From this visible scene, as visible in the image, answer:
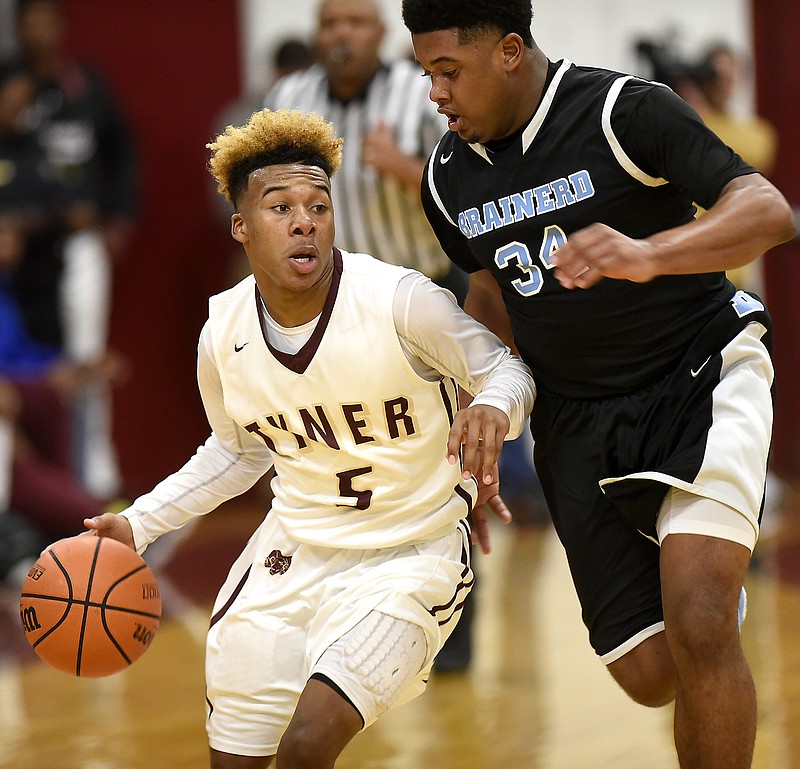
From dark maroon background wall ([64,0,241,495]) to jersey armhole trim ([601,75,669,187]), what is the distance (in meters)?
6.67

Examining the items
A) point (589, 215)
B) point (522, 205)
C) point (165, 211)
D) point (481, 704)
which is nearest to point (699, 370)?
point (589, 215)

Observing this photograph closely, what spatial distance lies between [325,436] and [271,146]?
0.75 metres

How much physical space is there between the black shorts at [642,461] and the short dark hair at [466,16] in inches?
35.0

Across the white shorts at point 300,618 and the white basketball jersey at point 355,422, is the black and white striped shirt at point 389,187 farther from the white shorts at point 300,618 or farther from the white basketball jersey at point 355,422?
the white shorts at point 300,618

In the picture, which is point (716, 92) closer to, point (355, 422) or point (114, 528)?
point (355, 422)

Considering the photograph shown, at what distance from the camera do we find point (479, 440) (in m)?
3.10

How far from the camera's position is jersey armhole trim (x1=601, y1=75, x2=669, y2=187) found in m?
3.27

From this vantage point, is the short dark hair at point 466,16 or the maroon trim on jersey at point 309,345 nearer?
the short dark hair at point 466,16

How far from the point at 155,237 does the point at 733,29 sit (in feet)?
15.4

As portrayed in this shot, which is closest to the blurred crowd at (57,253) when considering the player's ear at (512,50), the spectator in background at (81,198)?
the spectator in background at (81,198)

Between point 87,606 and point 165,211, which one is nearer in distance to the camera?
point 87,606

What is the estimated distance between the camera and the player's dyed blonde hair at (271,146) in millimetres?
3523

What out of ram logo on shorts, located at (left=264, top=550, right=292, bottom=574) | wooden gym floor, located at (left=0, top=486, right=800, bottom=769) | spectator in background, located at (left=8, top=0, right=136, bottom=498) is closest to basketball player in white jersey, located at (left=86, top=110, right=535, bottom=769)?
ram logo on shorts, located at (left=264, top=550, right=292, bottom=574)

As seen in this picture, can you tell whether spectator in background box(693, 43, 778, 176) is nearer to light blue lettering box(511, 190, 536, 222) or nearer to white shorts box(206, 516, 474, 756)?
light blue lettering box(511, 190, 536, 222)
